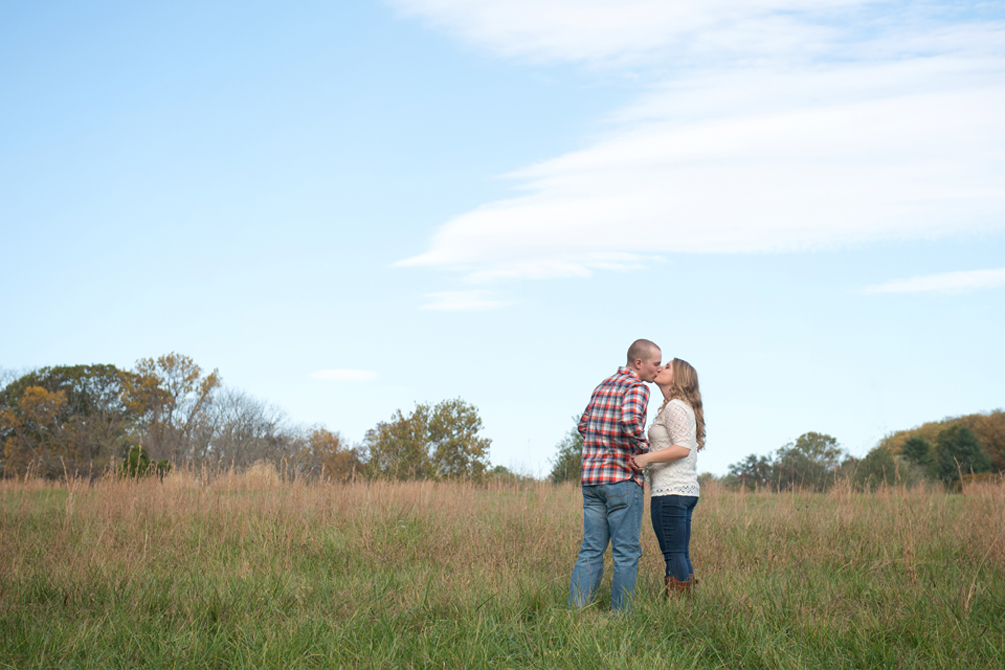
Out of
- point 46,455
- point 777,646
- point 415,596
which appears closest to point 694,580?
point 777,646

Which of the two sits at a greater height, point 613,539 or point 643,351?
point 643,351

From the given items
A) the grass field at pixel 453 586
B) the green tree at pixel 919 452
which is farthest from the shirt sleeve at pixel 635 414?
the green tree at pixel 919 452

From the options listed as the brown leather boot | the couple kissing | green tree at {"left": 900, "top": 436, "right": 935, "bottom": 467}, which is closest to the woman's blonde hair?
the couple kissing

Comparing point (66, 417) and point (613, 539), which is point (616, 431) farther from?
point (66, 417)

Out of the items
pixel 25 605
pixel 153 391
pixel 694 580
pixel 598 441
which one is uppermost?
pixel 153 391

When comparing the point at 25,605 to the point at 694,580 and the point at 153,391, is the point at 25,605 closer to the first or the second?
the point at 694,580

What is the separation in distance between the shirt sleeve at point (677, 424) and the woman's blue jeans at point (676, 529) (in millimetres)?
390

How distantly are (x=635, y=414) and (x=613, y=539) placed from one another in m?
0.90

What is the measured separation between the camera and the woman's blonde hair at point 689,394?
17.1 feet

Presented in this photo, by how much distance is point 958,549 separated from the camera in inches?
287

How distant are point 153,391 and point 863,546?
1451 inches

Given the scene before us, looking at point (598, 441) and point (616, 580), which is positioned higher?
point (598, 441)

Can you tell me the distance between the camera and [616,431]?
4.80 metres

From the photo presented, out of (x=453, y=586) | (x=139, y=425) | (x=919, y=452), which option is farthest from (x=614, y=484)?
(x=139, y=425)
